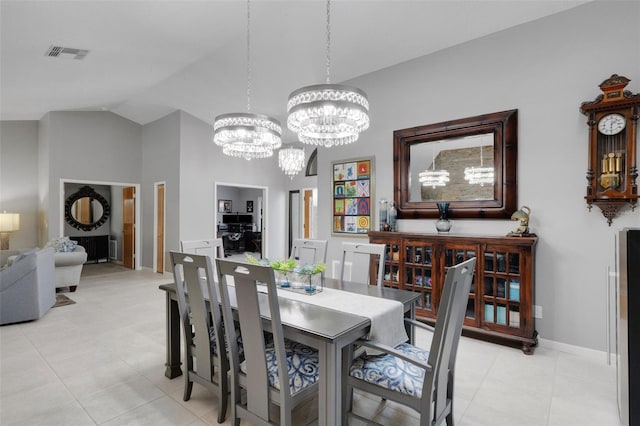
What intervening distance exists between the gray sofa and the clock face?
628cm

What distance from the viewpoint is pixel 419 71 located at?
402 centimetres

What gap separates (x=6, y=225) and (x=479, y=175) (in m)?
8.17

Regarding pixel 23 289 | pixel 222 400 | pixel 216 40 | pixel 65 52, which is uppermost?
pixel 216 40

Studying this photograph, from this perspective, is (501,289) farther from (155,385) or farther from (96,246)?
(96,246)

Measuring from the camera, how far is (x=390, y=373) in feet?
5.68

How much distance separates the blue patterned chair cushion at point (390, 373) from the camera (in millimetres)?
1666

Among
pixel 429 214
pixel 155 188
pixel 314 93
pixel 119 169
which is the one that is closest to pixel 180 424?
pixel 314 93

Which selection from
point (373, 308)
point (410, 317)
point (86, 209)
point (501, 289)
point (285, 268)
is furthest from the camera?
point (86, 209)

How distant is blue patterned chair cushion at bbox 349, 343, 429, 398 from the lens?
1.67 m

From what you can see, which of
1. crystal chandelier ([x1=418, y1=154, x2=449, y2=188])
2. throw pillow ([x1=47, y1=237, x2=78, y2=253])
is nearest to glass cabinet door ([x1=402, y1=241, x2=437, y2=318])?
crystal chandelier ([x1=418, y1=154, x2=449, y2=188])

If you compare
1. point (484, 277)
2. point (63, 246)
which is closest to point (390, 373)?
point (484, 277)

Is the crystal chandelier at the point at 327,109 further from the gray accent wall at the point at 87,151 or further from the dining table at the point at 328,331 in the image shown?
the gray accent wall at the point at 87,151

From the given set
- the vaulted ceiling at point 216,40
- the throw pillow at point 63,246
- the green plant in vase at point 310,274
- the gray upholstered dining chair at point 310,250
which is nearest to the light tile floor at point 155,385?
the green plant in vase at point 310,274

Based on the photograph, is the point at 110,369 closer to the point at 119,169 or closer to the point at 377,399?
the point at 377,399
